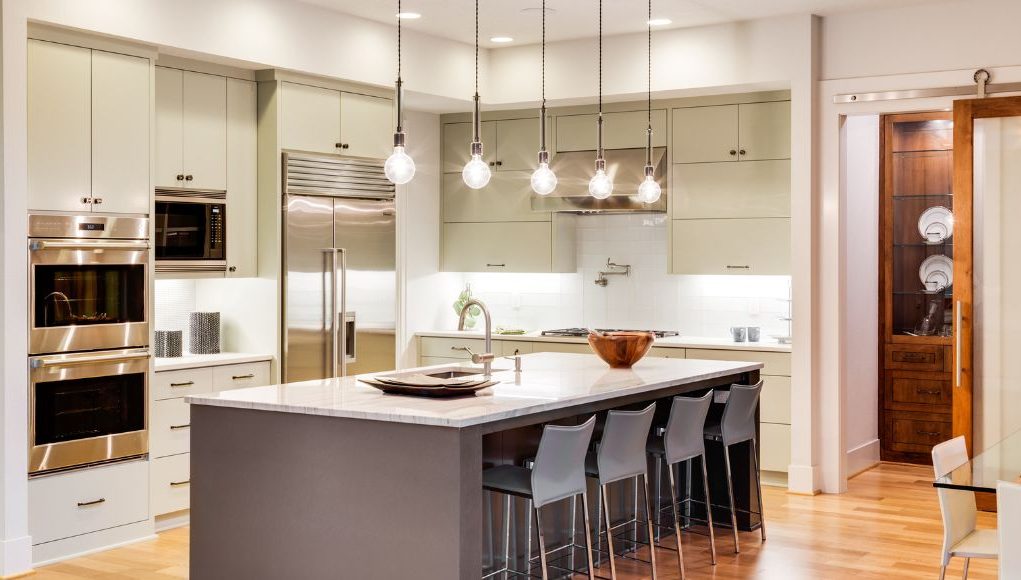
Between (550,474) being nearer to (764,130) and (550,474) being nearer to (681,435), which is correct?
(681,435)

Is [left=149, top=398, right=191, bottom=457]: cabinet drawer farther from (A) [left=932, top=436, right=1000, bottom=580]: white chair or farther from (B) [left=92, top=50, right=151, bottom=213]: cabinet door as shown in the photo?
(A) [left=932, top=436, right=1000, bottom=580]: white chair

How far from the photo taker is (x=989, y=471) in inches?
152

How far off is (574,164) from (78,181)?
364 cm

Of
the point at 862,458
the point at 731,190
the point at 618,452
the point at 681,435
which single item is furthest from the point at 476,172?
the point at 862,458

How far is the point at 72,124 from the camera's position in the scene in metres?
5.45

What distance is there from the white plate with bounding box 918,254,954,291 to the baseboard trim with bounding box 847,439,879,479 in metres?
1.20

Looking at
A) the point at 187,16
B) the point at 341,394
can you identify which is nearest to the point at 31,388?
the point at 341,394

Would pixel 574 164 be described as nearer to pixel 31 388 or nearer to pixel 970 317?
pixel 970 317

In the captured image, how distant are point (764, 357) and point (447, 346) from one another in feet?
7.72

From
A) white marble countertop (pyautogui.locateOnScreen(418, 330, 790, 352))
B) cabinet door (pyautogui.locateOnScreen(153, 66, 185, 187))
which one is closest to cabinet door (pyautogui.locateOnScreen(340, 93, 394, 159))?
cabinet door (pyautogui.locateOnScreen(153, 66, 185, 187))

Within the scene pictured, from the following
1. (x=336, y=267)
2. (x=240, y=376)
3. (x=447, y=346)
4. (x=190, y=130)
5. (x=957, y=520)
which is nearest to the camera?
(x=957, y=520)

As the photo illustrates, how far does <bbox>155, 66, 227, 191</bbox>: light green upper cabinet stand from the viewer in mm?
6102

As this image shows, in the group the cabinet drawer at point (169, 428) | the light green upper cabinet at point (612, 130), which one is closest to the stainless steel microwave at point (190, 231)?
the cabinet drawer at point (169, 428)

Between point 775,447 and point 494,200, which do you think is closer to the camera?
point 775,447
